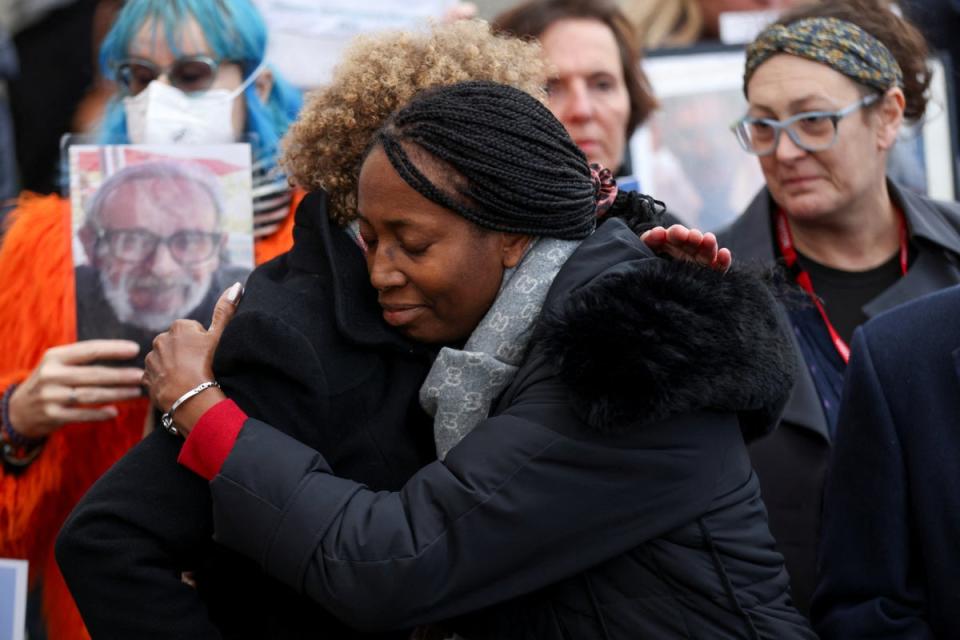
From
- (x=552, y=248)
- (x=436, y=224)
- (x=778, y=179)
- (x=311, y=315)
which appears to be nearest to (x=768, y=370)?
(x=552, y=248)

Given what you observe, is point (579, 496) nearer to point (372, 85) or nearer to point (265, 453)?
point (265, 453)

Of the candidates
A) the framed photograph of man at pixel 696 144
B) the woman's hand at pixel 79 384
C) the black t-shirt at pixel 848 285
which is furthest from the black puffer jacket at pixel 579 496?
the framed photograph of man at pixel 696 144

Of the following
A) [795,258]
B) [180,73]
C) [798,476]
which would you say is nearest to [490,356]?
[798,476]

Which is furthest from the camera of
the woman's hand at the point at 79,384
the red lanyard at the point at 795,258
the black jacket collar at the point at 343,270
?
the red lanyard at the point at 795,258

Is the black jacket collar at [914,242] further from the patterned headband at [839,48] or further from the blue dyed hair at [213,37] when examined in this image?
the blue dyed hair at [213,37]

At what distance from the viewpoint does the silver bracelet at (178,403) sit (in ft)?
5.86

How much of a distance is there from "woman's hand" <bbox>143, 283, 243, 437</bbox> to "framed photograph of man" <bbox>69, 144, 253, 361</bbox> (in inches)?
19.0

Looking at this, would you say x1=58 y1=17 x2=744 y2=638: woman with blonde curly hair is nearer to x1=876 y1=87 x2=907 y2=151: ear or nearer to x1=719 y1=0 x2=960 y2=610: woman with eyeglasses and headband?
x1=719 y1=0 x2=960 y2=610: woman with eyeglasses and headband

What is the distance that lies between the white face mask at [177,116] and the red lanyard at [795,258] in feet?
4.37

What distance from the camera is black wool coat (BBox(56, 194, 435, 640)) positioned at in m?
1.75

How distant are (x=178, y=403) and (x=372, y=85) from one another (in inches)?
22.4

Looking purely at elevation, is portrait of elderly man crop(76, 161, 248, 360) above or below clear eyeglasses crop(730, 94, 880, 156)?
below

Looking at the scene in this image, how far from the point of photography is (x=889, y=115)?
3.06 metres

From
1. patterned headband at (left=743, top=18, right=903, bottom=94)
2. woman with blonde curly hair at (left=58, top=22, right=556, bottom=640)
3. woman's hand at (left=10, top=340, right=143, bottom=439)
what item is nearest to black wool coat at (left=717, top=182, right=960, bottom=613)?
patterned headband at (left=743, top=18, right=903, bottom=94)
